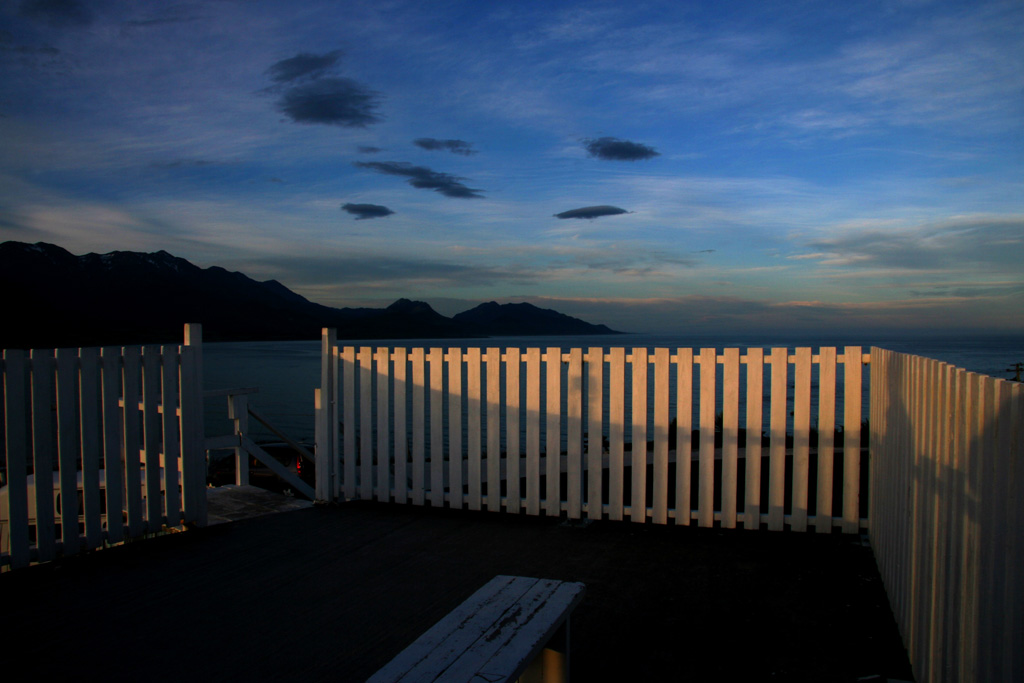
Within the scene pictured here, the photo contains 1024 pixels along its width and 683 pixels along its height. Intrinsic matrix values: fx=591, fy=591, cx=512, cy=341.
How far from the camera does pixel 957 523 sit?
195 cm

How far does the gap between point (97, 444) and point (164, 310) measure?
8636cm

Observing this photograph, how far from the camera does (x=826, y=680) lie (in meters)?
2.68

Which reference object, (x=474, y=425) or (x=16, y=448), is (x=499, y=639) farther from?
(x=16, y=448)

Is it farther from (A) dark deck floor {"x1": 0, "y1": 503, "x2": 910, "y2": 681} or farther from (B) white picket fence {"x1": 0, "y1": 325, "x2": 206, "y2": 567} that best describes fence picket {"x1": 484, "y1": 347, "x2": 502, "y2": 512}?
(B) white picket fence {"x1": 0, "y1": 325, "x2": 206, "y2": 567}

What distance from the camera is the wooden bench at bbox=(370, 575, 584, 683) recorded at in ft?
5.70

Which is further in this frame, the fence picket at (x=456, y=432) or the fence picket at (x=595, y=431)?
the fence picket at (x=456, y=432)

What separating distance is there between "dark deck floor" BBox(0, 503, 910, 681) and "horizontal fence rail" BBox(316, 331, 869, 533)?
0.29 m

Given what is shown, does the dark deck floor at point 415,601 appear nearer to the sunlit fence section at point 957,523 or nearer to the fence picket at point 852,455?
the fence picket at point 852,455

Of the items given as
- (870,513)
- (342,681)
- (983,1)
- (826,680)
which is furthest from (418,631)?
(983,1)

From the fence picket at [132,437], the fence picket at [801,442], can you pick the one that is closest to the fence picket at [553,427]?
the fence picket at [801,442]

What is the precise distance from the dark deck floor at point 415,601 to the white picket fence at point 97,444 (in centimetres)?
23

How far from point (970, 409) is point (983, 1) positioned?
704cm

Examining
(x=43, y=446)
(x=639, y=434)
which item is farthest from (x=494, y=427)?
(x=43, y=446)

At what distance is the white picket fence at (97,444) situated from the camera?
4105 millimetres
